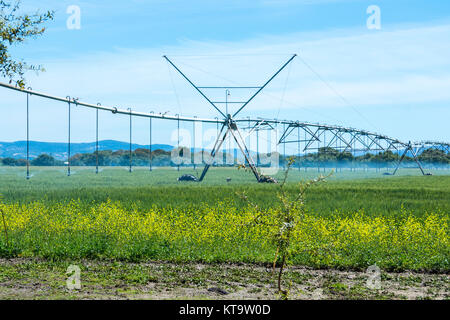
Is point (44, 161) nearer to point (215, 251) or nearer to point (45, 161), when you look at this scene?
point (45, 161)

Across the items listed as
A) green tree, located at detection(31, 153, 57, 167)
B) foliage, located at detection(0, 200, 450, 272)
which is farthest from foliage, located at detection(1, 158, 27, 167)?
foliage, located at detection(0, 200, 450, 272)

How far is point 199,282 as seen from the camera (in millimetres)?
10508

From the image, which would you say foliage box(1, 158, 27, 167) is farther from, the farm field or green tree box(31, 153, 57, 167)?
the farm field

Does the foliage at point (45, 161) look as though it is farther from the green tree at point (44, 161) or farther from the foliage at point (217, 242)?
the foliage at point (217, 242)

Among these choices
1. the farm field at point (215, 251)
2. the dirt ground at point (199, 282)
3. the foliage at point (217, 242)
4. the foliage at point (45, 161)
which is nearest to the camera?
the dirt ground at point (199, 282)

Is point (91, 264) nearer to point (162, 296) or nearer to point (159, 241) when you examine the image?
point (159, 241)

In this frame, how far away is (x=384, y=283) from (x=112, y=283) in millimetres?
5849

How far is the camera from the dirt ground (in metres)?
9.58

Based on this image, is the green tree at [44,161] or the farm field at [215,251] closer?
the farm field at [215,251]

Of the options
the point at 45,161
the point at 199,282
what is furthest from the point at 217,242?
the point at 45,161

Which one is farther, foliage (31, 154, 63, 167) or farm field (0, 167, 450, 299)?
foliage (31, 154, 63, 167)

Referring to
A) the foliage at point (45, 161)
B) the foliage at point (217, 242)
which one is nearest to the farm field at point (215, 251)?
the foliage at point (217, 242)

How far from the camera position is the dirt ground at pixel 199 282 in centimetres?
958
